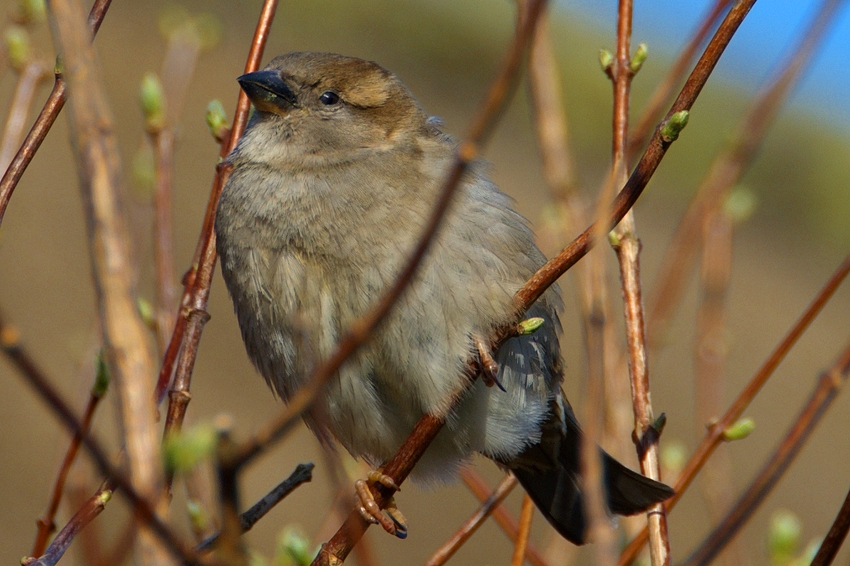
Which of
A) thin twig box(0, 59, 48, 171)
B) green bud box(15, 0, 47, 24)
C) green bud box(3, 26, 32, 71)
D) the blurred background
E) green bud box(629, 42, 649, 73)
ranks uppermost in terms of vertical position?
green bud box(15, 0, 47, 24)

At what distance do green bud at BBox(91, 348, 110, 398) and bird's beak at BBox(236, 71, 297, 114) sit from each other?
62.1 inches

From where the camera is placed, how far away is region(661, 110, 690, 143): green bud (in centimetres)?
204

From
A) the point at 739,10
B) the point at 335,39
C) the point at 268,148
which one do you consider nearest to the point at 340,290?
the point at 268,148

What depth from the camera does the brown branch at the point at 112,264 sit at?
1275 millimetres

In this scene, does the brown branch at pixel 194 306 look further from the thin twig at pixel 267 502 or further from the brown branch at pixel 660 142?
the brown branch at pixel 660 142

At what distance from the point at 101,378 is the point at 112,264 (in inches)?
35.0

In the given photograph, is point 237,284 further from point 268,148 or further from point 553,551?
point 553,551

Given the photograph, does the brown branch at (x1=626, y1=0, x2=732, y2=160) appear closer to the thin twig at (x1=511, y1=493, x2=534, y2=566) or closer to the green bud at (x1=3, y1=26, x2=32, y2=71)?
the thin twig at (x1=511, y1=493, x2=534, y2=566)

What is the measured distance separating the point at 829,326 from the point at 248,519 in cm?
1336

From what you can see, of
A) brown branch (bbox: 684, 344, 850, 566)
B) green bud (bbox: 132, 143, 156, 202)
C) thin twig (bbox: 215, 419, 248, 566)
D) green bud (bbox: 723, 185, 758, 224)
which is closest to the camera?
thin twig (bbox: 215, 419, 248, 566)

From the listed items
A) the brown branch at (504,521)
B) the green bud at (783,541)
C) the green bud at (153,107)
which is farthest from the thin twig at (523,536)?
the green bud at (153,107)

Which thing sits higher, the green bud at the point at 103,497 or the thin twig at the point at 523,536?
the green bud at the point at 103,497

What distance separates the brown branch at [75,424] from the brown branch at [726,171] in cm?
188

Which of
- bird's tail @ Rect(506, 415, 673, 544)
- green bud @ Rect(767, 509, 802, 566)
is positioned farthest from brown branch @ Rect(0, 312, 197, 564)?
bird's tail @ Rect(506, 415, 673, 544)
